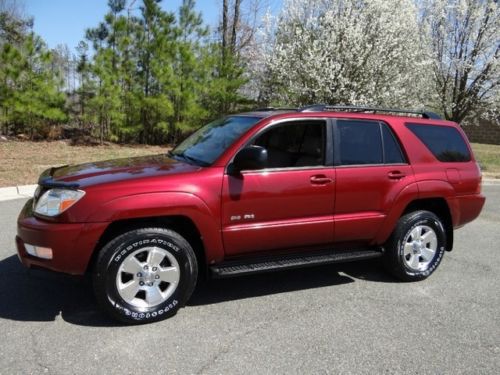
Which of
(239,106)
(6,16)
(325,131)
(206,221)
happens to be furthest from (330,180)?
(6,16)

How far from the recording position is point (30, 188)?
9.52 meters

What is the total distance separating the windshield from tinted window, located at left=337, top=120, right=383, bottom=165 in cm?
86

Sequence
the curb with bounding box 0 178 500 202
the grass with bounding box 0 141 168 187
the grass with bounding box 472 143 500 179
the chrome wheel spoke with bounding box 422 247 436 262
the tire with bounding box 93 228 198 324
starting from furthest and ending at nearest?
the grass with bounding box 472 143 500 179, the grass with bounding box 0 141 168 187, the curb with bounding box 0 178 500 202, the chrome wheel spoke with bounding box 422 247 436 262, the tire with bounding box 93 228 198 324

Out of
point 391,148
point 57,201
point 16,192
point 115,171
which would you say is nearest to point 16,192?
point 16,192

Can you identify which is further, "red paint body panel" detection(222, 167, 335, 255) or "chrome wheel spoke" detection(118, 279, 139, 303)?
"red paint body panel" detection(222, 167, 335, 255)

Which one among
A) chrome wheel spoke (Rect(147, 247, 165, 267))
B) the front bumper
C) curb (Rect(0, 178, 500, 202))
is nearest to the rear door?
chrome wheel spoke (Rect(147, 247, 165, 267))

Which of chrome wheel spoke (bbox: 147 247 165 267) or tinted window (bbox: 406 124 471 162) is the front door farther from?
tinted window (bbox: 406 124 471 162)

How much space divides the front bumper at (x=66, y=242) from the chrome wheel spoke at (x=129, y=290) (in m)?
0.33

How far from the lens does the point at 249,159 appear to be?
160 inches

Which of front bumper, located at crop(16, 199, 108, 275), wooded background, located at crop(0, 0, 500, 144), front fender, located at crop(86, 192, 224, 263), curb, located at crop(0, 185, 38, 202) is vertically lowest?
curb, located at crop(0, 185, 38, 202)

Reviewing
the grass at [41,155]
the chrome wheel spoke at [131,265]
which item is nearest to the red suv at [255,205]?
the chrome wheel spoke at [131,265]

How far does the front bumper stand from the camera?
3.67 metres

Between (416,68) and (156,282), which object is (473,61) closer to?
(416,68)

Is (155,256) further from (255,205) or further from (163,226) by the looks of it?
(255,205)
